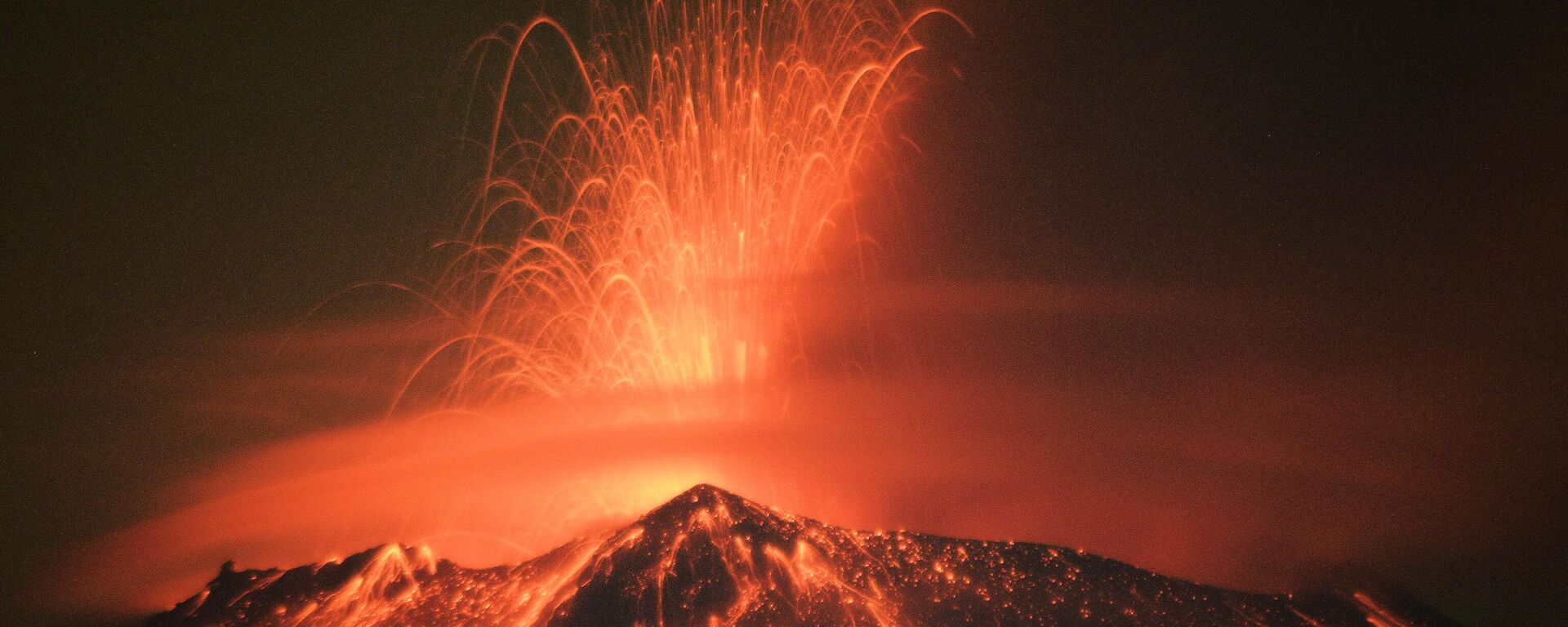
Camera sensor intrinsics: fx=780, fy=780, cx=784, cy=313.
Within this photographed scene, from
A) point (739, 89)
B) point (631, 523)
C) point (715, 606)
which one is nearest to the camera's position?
point (739, 89)

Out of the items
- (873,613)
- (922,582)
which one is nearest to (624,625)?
(873,613)

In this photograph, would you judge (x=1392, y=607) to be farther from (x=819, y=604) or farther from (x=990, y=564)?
(x=819, y=604)

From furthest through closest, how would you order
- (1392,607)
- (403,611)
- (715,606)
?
(715,606), (403,611), (1392,607)

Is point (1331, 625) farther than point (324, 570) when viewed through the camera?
No

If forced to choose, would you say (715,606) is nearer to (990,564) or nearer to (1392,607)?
(990,564)

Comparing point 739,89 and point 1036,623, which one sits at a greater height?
point 739,89

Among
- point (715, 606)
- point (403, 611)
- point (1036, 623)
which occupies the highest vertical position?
point (403, 611)

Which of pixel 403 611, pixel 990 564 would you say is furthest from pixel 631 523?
pixel 990 564
